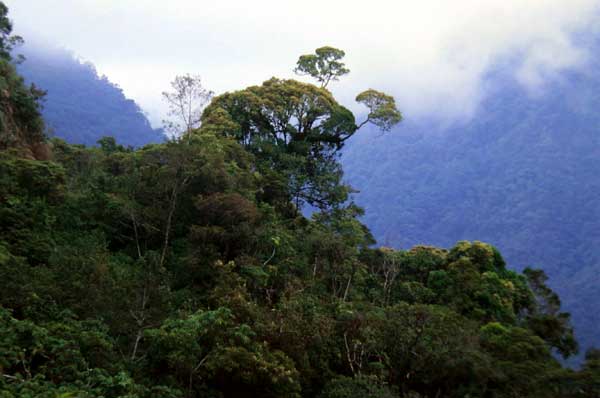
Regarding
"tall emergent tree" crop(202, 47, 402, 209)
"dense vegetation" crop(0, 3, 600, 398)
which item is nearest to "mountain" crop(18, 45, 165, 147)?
"tall emergent tree" crop(202, 47, 402, 209)

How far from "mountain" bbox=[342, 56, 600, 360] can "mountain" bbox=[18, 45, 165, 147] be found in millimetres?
31226

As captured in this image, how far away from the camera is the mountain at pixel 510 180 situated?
119 ft

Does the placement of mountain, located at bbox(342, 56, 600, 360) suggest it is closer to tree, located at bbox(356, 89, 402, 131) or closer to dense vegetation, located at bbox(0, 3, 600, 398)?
tree, located at bbox(356, 89, 402, 131)

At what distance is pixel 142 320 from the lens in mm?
8789

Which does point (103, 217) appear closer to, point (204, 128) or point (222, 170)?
point (222, 170)

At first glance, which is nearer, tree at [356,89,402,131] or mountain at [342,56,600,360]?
tree at [356,89,402,131]

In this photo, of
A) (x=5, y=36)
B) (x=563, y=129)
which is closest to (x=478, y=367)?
(x=5, y=36)

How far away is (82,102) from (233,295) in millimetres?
70984

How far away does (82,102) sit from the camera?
71750 mm

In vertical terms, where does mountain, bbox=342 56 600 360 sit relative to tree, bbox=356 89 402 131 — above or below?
above

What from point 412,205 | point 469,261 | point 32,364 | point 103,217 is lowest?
point 32,364

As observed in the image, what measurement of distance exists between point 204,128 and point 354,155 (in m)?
40.9

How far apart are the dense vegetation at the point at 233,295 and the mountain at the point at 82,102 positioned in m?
46.1

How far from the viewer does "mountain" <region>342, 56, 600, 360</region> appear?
3641cm
